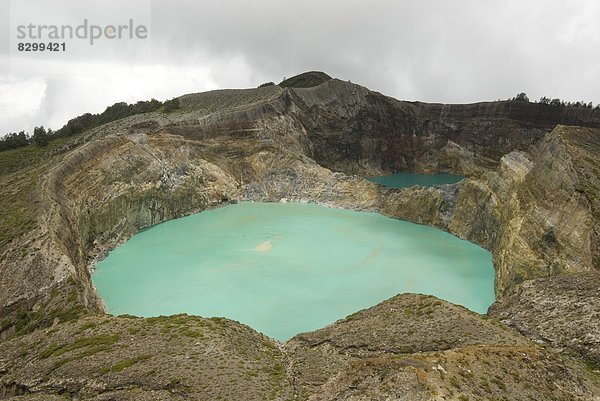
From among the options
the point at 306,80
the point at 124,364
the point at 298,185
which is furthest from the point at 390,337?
the point at 306,80

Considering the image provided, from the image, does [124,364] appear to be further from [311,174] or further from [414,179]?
[414,179]

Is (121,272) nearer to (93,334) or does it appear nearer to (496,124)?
(93,334)

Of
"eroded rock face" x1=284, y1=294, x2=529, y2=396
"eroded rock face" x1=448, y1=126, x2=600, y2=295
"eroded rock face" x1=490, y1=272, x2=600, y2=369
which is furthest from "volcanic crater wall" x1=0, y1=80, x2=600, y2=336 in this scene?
"eroded rock face" x1=284, y1=294, x2=529, y2=396

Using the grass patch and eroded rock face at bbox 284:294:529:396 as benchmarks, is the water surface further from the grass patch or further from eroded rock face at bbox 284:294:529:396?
the grass patch

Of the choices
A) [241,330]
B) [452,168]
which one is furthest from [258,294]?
[452,168]

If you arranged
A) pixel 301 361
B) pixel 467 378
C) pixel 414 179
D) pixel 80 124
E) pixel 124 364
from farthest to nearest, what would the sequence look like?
pixel 414 179, pixel 80 124, pixel 301 361, pixel 124 364, pixel 467 378

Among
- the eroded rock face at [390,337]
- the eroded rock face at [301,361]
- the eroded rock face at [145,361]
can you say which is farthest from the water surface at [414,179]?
the eroded rock face at [145,361]
